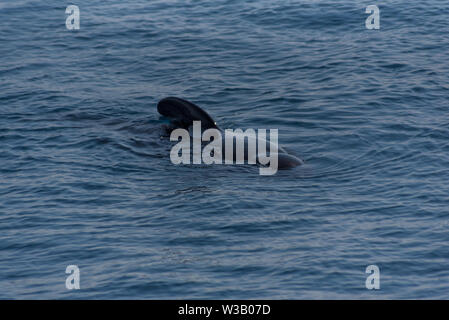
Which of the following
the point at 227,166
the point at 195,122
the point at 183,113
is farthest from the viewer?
the point at 183,113

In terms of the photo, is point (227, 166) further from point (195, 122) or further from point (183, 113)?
point (183, 113)

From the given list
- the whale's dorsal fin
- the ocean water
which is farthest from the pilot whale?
the ocean water

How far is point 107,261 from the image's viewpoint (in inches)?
485

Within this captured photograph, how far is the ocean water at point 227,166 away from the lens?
12.0 m

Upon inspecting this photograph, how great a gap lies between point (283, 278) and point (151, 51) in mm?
15163

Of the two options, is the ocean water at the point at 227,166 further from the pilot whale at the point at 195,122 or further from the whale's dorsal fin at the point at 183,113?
the whale's dorsal fin at the point at 183,113

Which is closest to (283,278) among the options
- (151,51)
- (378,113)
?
(378,113)

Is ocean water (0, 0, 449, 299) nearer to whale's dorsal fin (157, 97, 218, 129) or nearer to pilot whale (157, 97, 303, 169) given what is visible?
pilot whale (157, 97, 303, 169)

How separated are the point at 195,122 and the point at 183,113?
44 cm

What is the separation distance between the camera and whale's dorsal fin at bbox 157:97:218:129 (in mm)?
18125

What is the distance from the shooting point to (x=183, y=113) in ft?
60.7

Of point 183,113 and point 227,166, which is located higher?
point 183,113

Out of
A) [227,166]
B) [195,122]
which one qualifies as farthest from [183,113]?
[227,166]

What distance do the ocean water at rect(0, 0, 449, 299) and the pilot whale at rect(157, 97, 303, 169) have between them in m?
0.39
